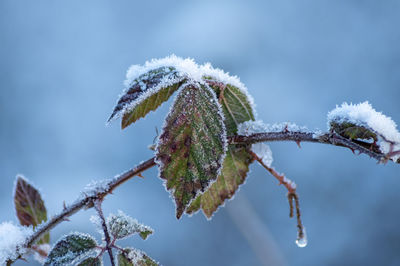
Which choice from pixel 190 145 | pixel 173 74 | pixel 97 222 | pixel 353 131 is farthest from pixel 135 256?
pixel 353 131

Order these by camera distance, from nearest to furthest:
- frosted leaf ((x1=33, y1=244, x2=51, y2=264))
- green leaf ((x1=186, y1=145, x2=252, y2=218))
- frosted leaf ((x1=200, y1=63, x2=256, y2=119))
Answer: frosted leaf ((x1=200, y1=63, x2=256, y2=119)) < green leaf ((x1=186, y1=145, x2=252, y2=218)) < frosted leaf ((x1=33, y1=244, x2=51, y2=264))

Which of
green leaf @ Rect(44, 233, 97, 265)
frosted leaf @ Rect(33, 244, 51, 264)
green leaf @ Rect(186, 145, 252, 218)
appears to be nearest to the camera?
green leaf @ Rect(44, 233, 97, 265)

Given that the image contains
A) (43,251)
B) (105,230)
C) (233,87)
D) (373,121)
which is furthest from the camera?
(43,251)

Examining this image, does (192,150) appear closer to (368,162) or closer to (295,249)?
(295,249)

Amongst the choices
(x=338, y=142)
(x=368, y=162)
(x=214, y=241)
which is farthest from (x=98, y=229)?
(x=368, y=162)

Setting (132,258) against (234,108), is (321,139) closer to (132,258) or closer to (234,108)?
(234,108)

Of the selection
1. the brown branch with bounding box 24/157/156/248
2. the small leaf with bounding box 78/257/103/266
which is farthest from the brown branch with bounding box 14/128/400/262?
the small leaf with bounding box 78/257/103/266

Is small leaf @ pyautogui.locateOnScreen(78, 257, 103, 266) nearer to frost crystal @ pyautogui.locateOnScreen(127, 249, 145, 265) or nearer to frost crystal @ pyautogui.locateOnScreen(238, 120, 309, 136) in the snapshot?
frost crystal @ pyautogui.locateOnScreen(127, 249, 145, 265)

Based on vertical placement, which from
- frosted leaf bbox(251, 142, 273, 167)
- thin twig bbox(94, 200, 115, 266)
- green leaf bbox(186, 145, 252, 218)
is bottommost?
thin twig bbox(94, 200, 115, 266)
